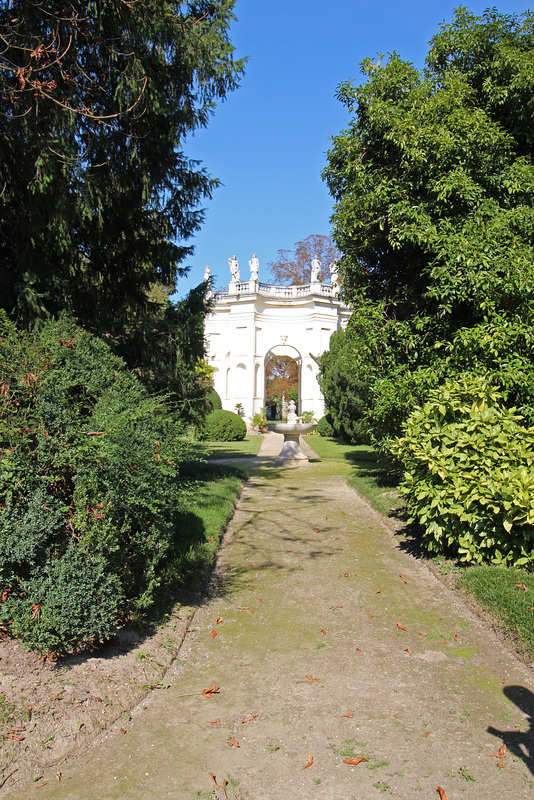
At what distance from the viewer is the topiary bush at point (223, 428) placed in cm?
2227

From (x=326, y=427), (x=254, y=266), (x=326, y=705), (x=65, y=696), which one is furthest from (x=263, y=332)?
(x=65, y=696)

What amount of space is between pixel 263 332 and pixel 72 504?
97.1 ft

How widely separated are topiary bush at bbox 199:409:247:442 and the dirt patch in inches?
727

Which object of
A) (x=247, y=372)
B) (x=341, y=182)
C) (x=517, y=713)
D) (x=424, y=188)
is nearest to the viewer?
(x=517, y=713)

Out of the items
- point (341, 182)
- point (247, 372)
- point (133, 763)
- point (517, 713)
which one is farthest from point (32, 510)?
point (247, 372)

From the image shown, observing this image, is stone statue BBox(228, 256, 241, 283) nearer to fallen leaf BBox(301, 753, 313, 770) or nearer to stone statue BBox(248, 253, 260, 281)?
stone statue BBox(248, 253, 260, 281)

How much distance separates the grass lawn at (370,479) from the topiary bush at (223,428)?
5200 millimetres

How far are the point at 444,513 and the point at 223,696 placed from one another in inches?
106

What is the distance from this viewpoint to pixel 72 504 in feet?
11.4

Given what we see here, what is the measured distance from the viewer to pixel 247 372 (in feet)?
104

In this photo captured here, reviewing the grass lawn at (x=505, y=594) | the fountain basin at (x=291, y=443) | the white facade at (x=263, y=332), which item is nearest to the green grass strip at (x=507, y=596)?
the grass lawn at (x=505, y=594)

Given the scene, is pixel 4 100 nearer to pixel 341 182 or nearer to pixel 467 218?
pixel 341 182

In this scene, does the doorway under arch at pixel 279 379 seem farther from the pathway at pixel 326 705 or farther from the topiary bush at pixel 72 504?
the topiary bush at pixel 72 504

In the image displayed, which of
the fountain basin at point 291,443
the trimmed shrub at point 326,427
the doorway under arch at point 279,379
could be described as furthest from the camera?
the doorway under arch at point 279,379
